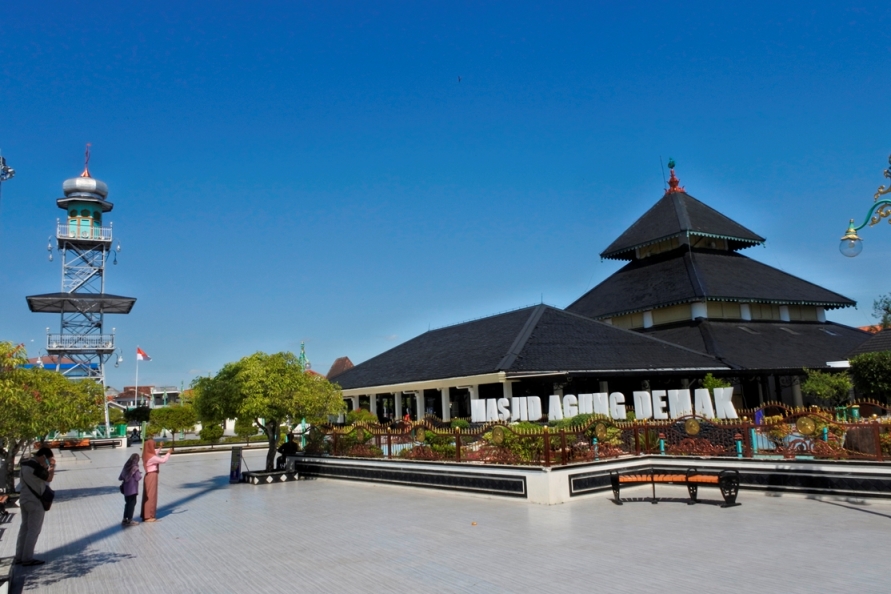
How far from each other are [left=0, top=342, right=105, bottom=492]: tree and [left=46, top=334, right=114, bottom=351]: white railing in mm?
37491

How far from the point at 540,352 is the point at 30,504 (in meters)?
18.4

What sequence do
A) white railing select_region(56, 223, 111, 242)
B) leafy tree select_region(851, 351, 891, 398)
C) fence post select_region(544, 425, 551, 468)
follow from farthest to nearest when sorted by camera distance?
1. white railing select_region(56, 223, 111, 242)
2. leafy tree select_region(851, 351, 891, 398)
3. fence post select_region(544, 425, 551, 468)

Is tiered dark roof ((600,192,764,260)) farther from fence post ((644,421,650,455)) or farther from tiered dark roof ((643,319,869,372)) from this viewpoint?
fence post ((644,421,650,455))

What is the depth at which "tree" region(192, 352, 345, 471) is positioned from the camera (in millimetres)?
17875

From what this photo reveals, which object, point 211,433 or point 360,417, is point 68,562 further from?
point 211,433

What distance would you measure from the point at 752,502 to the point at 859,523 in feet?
7.63

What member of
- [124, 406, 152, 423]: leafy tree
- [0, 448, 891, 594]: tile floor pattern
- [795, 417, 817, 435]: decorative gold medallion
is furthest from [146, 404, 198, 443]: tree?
[795, 417, 817, 435]: decorative gold medallion

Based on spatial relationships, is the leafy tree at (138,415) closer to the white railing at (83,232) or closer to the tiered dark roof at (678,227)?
the white railing at (83,232)

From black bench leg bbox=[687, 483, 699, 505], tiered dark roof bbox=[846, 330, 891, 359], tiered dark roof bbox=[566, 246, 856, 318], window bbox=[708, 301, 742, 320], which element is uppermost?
tiered dark roof bbox=[566, 246, 856, 318]

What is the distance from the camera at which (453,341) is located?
106 feet

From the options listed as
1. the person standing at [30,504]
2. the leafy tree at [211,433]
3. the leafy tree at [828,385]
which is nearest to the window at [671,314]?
the leafy tree at [828,385]

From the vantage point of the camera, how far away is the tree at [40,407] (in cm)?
1168

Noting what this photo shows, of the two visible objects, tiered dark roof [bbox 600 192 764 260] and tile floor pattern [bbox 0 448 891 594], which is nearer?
tile floor pattern [bbox 0 448 891 594]

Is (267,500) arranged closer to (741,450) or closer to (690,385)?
(741,450)
